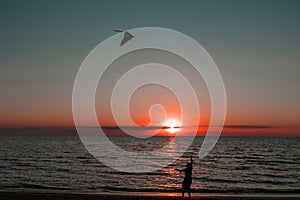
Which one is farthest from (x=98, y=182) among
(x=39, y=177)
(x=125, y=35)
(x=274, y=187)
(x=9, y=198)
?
(x=125, y=35)

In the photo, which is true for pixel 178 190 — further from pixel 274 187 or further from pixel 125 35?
pixel 125 35

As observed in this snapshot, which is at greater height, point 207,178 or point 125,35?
point 125,35

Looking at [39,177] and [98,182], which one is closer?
[98,182]

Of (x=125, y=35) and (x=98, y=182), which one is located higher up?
(x=125, y=35)

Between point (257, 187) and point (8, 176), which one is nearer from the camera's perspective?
point (257, 187)

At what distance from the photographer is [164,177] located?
3534cm

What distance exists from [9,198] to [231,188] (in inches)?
686

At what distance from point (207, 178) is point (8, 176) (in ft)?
63.8

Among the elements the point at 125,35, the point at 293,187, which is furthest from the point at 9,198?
the point at 293,187

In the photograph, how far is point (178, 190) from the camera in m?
27.2

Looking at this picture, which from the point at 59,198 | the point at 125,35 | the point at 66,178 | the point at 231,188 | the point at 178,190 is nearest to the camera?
the point at 125,35

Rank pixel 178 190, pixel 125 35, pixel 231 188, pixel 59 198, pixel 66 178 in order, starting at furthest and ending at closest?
pixel 66 178, pixel 231 188, pixel 178 190, pixel 59 198, pixel 125 35

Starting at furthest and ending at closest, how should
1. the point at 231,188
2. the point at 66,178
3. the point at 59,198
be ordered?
1. the point at 66,178
2. the point at 231,188
3. the point at 59,198

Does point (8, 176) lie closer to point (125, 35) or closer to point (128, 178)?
point (128, 178)
